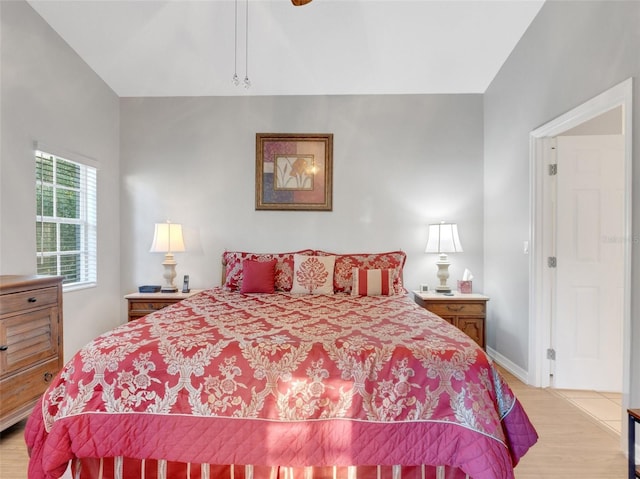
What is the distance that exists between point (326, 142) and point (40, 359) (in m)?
3.03

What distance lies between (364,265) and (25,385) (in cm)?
260

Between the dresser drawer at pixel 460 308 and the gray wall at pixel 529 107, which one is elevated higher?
the gray wall at pixel 529 107

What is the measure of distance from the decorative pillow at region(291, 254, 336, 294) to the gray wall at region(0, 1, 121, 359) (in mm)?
2076

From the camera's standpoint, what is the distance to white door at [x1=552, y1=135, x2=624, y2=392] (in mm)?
2756

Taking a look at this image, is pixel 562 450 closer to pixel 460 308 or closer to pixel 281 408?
pixel 460 308

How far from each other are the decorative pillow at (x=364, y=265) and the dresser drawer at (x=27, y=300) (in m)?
2.14

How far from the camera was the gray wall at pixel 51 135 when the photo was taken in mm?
2562

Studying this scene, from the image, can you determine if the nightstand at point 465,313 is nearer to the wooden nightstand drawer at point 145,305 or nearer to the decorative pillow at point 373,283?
the decorative pillow at point 373,283

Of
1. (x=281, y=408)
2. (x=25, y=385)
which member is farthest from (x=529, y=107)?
(x=25, y=385)

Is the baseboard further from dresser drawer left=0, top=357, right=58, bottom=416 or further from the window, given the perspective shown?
the window

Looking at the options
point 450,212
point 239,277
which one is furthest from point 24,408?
point 450,212

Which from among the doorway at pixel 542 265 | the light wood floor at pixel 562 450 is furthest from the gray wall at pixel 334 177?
the light wood floor at pixel 562 450

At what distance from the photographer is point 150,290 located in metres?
A: 3.44

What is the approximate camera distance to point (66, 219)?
3215mm
